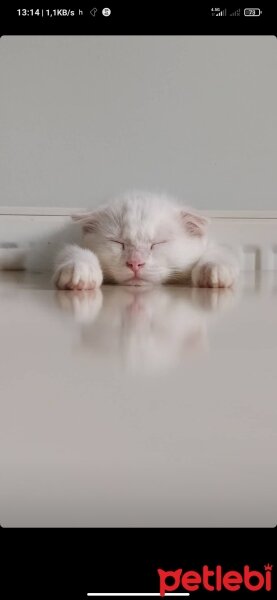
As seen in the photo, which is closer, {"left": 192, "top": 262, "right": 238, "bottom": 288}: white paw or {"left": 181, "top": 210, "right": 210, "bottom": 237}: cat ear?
{"left": 192, "top": 262, "right": 238, "bottom": 288}: white paw

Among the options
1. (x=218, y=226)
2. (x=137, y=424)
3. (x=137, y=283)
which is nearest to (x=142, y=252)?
(x=137, y=283)

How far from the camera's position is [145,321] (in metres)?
1.03

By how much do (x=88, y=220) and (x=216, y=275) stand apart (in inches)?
13.9

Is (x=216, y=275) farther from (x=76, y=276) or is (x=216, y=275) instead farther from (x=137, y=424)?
(x=137, y=424)

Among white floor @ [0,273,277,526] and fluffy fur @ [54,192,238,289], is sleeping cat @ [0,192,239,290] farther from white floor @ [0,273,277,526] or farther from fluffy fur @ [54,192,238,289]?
white floor @ [0,273,277,526]

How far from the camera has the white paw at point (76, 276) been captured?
1.50m

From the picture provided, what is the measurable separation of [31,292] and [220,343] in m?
0.72
